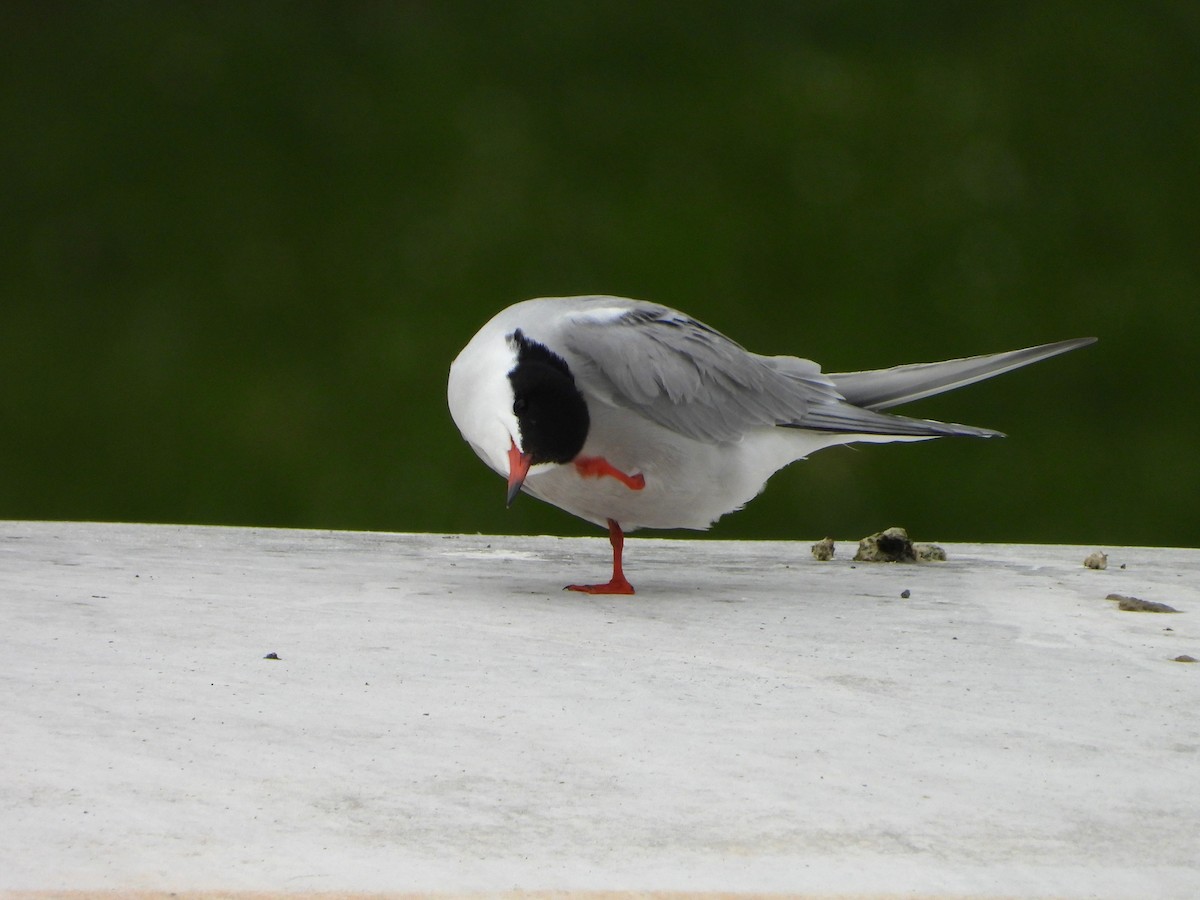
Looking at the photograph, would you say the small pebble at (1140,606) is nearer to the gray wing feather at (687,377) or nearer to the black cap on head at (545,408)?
the gray wing feather at (687,377)

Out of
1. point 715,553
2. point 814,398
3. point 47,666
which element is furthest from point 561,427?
point 715,553

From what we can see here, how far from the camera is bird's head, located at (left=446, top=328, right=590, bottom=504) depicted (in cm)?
279

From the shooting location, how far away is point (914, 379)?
3.44 metres

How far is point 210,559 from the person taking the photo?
138 inches

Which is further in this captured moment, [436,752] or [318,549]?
[318,549]

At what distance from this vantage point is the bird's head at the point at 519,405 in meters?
2.79

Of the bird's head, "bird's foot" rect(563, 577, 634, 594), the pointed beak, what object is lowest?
"bird's foot" rect(563, 577, 634, 594)

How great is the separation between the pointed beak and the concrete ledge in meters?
0.23

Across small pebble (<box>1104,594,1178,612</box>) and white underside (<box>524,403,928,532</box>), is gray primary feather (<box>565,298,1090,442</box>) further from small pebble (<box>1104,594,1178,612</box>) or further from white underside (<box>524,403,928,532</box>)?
small pebble (<box>1104,594,1178,612</box>)

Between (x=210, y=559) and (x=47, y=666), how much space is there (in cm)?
127

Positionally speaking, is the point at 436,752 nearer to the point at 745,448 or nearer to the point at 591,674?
the point at 591,674

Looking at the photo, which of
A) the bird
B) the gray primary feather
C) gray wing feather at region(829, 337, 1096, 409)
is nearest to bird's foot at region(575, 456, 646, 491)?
the bird

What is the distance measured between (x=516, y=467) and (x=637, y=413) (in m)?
0.33

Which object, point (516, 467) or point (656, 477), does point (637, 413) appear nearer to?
point (656, 477)
